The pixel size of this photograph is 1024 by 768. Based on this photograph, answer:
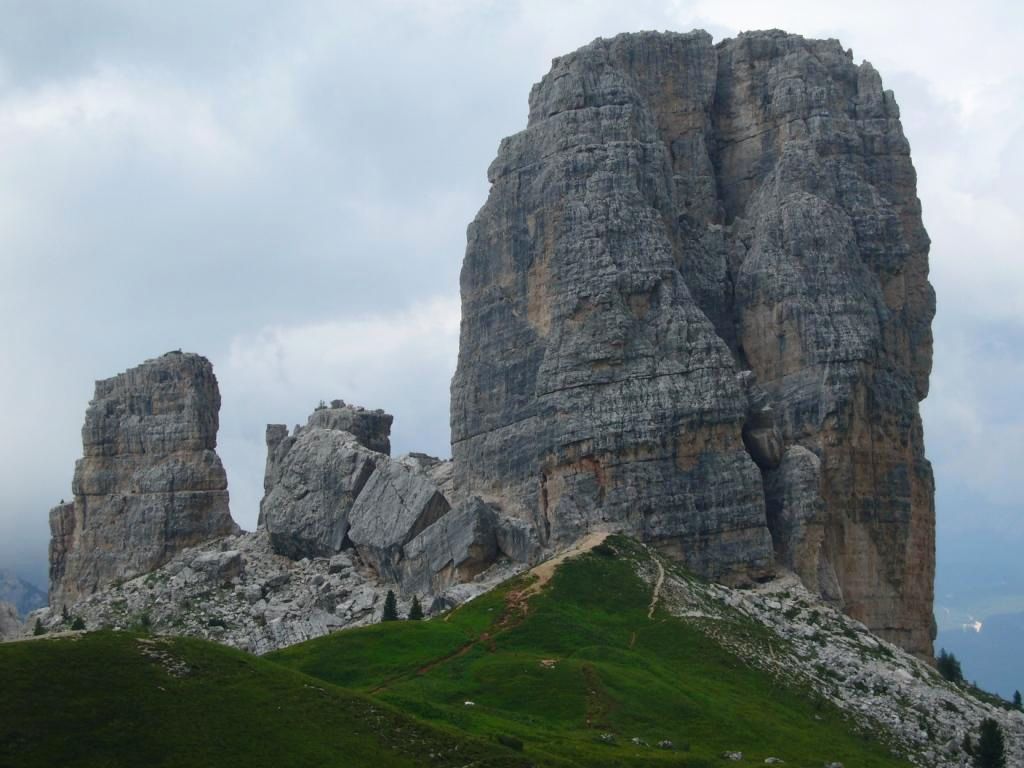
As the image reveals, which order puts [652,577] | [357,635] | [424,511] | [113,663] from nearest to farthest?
[113,663] < [357,635] < [652,577] < [424,511]

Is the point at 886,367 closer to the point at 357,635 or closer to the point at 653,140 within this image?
the point at 653,140

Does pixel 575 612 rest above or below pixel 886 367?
below

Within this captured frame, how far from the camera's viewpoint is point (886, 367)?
136 m

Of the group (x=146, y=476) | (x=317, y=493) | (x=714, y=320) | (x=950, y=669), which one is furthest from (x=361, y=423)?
(x=950, y=669)

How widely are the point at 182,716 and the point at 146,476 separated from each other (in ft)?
245

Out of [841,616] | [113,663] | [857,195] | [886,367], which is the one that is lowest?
[113,663]

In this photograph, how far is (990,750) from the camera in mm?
97750

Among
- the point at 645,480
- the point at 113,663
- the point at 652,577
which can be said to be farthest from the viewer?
the point at 645,480

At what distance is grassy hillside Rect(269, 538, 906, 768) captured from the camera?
84.3 meters

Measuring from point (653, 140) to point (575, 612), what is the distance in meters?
44.0

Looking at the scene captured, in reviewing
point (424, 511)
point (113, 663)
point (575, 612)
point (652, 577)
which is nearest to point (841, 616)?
point (652, 577)

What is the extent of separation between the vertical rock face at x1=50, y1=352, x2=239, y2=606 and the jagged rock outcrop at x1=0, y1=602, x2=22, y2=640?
3.63 meters

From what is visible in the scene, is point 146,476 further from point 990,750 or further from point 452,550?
point 990,750

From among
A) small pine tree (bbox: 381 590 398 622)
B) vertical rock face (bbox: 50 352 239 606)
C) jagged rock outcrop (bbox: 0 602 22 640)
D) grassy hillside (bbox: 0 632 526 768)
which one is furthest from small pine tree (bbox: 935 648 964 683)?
jagged rock outcrop (bbox: 0 602 22 640)
